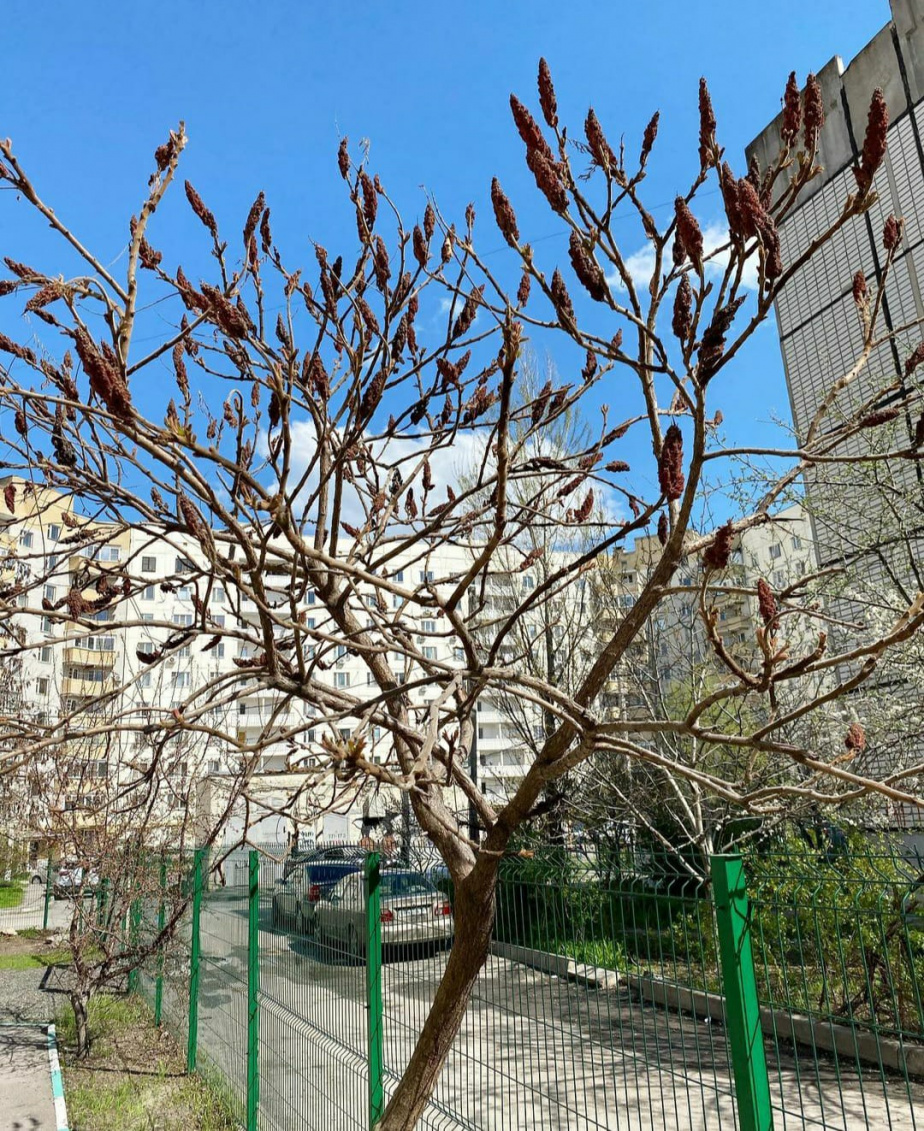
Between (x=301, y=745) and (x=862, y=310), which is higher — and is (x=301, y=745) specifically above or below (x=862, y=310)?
below

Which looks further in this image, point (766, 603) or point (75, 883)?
point (75, 883)

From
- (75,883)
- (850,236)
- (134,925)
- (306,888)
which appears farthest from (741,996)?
(850,236)

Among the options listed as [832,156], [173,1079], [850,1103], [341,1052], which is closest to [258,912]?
[341,1052]

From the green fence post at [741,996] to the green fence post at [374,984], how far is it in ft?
7.83

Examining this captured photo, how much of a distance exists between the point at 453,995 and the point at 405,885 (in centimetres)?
117

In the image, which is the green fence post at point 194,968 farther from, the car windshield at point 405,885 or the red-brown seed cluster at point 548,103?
the red-brown seed cluster at point 548,103

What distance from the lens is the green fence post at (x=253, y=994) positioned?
6281 mm

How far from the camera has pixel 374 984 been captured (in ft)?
14.4

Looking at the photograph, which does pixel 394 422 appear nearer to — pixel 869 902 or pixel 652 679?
pixel 869 902

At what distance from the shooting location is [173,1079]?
8172 mm

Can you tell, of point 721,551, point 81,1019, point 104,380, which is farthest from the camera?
point 81,1019

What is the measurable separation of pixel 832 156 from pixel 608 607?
662 centimetres

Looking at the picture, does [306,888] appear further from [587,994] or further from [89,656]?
[89,656]

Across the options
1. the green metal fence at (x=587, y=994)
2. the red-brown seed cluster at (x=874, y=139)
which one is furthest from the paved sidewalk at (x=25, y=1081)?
the red-brown seed cluster at (x=874, y=139)
